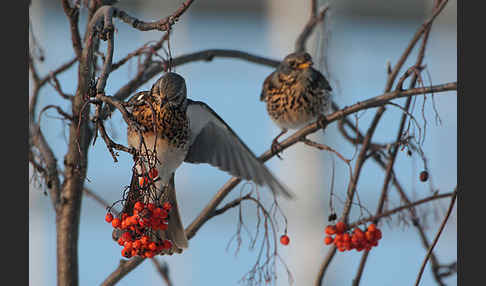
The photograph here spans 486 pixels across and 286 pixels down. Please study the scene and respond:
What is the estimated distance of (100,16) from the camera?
139 cm

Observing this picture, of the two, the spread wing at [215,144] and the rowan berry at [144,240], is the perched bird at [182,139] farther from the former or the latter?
the rowan berry at [144,240]

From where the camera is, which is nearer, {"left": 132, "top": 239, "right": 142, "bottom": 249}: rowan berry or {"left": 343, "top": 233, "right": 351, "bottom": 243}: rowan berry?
{"left": 132, "top": 239, "right": 142, "bottom": 249}: rowan berry

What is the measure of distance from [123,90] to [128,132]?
201 mm

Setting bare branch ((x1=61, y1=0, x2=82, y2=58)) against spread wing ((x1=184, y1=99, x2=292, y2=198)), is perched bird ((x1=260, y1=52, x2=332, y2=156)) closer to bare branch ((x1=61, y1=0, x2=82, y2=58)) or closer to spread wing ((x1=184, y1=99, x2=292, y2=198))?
spread wing ((x1=184, y1=99, x2=292, y2=198))

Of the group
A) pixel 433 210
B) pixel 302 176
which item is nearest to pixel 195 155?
pixel 433 210

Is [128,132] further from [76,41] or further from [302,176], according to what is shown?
[302,176]

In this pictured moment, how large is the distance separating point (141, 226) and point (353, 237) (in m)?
0.59

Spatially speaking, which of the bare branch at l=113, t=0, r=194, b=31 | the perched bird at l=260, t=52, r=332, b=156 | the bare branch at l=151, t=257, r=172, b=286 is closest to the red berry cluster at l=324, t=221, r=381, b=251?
the bare branch at l=151, t=257, r=172, b=286

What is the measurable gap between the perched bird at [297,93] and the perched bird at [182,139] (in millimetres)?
506

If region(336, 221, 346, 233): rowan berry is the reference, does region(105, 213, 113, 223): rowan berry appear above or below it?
above

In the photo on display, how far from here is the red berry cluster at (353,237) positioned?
1684mm

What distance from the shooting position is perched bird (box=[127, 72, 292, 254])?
180cm

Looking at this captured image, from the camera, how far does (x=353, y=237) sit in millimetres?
1696

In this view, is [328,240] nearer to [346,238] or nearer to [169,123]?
[346,238]
